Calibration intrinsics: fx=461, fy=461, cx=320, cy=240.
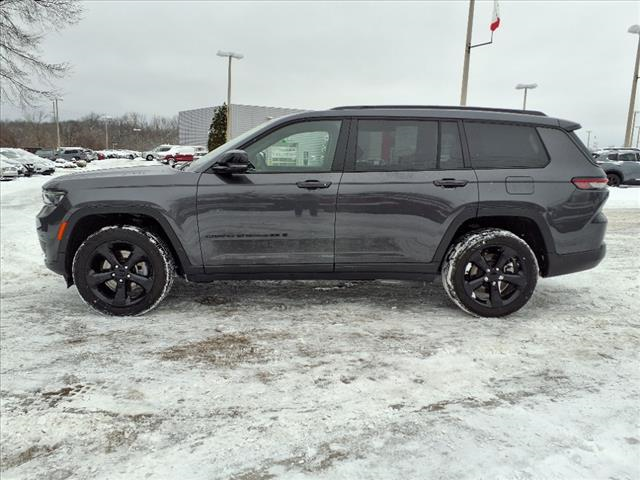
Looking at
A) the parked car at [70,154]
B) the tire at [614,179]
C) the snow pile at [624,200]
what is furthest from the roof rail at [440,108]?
the parked car at [70,154]

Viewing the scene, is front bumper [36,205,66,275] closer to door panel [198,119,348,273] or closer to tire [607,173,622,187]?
door panel [198,119,348,273]

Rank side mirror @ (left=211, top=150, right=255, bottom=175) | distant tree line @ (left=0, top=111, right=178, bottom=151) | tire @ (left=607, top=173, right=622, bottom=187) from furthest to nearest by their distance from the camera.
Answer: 1. distant tree line @ (left=0, top=111, right=178, bottom=151)
2. tire @ (left=607, top=173, right=622, bottom=187)
3. side mirror @ (left=211, top=150, right=255, bottom=175)

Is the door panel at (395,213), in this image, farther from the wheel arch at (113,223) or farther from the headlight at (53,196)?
the headlight at (53,196)

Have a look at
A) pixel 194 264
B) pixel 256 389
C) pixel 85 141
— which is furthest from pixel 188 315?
pixel 85 141

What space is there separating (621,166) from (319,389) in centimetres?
2044

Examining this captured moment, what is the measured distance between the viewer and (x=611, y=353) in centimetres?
321

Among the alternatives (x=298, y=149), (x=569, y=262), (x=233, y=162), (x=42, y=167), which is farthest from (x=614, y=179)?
(x=42, y=167)

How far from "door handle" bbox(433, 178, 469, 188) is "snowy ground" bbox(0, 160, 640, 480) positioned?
111 centimetres

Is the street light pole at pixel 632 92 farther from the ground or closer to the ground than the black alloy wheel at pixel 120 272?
farther from the ground

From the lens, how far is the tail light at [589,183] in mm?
3881

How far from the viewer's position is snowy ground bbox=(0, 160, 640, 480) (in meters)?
2.03

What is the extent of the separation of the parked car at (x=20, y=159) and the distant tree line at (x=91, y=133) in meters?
58.0

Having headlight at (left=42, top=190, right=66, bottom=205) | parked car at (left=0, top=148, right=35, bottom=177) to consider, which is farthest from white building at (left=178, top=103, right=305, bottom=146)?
headlight at (left=42, top=190, right=66, bottom=205)

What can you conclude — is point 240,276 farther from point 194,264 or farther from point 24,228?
point 24,228
